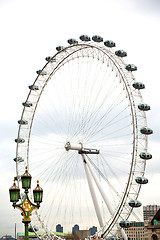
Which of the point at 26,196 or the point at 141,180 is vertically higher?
the point at 141,180

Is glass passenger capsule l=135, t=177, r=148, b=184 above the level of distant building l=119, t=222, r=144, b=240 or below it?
below

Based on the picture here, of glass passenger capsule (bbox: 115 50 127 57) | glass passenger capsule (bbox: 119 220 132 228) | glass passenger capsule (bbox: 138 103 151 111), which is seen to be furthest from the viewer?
glass passenger capsule (bbox: 115 50 127 57)

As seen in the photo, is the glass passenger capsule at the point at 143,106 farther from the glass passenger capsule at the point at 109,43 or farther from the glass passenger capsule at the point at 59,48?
the glass passenger capsule at the point at 59,48

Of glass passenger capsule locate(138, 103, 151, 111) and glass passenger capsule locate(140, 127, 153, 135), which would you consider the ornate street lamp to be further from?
glass passenger capsule locate(138, 103, 151, 111)

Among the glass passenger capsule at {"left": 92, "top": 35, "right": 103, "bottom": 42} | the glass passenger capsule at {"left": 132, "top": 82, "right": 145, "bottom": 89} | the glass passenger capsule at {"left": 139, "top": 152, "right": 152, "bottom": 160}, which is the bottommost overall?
the glass passenger capsule at {"left": 139, "top": 152, "right": 152, "bottom": 160}

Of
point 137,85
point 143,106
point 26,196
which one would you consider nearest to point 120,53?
point 137,85

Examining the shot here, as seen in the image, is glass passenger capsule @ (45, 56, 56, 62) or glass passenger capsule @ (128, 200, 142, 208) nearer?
glass passenger capsule @ (128, 200, 142, 208)

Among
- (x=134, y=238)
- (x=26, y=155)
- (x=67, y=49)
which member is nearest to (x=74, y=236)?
(x=134, y=238)

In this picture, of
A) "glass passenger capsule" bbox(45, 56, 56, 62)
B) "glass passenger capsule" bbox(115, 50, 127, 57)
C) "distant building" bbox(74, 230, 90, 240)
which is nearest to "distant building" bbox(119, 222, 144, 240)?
"distant building" bbox(74, 230, 90, 240)

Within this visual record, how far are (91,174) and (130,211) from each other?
6612mm

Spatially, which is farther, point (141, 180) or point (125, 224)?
point (141, 180)

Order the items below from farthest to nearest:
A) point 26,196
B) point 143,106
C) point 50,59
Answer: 1. point 50,59
2. point 143,106
3. point 26,196

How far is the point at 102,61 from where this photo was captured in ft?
Result: 147

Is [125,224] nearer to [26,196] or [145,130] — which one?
[145,130]
